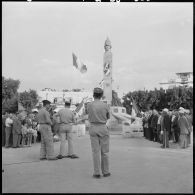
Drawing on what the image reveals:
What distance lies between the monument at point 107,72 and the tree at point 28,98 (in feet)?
139

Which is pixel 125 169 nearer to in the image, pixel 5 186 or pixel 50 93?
pixel 5 186

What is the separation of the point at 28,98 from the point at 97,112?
7751cm

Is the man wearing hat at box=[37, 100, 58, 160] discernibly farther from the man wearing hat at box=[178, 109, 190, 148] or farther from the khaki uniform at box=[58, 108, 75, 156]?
the man wearing hat at box=[178, 109, 190, 148]

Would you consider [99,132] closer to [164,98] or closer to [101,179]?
[101,179]

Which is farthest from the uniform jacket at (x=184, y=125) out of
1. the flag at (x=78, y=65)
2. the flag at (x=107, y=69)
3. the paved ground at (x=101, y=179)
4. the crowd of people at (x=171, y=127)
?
the flag at (x=107, y=69)

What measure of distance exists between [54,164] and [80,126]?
43.3 feet

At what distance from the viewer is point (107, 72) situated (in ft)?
139

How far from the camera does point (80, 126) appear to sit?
23156 mm

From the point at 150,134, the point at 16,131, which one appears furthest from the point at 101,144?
the point at 150,134

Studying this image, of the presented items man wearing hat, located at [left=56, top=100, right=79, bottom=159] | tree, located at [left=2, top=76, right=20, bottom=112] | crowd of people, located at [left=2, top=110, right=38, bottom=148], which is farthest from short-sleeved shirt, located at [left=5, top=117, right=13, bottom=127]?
tree, located at [left=2, top=76, right=20, bottom=112]

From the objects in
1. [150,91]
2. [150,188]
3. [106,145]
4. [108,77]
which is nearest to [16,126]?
[106,145]

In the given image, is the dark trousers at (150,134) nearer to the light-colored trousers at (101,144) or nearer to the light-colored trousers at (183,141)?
the light-colored trousers at (183,141)

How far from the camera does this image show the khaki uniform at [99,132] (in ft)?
26.4

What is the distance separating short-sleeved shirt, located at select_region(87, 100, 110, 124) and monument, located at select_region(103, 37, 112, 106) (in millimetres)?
33453
